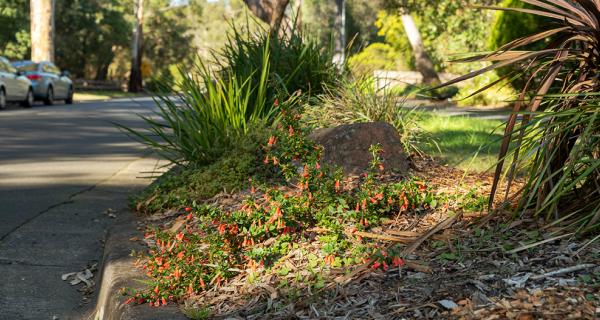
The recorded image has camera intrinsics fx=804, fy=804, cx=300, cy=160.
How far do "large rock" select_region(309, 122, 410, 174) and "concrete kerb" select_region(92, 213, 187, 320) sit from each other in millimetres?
1484

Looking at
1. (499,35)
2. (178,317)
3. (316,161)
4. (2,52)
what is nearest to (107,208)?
(316,161)

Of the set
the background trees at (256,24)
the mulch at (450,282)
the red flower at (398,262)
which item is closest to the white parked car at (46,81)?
the background trees at (256,24)

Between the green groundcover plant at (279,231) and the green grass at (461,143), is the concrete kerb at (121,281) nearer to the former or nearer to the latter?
the green groundcover plant at (279,231)

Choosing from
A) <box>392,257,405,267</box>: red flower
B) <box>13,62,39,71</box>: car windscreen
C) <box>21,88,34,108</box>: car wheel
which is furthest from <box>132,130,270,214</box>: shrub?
<box>13,62,39,71</box>: car windscreen

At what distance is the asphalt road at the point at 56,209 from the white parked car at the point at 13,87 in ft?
31.6

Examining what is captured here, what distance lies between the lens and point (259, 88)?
6617 mm

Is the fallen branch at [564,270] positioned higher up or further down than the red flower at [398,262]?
higher up

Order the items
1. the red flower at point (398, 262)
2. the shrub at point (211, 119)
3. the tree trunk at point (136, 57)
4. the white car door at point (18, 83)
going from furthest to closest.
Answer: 1. the tree trunk at point (136, 57)
2. the white car door at point (18, 83)
3. the shrub at point (211, 119)
4. the red flower at point (398, 262)

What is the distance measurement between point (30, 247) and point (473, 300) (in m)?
3.63

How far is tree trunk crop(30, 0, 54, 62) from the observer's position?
108 feet

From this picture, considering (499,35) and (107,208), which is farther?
(499,35)

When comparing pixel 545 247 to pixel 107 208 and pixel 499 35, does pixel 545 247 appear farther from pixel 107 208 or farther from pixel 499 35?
pixel 499 35

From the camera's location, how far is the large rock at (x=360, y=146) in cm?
568

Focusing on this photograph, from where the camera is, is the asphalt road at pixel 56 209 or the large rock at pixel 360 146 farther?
the large rock at pixel 360 146
